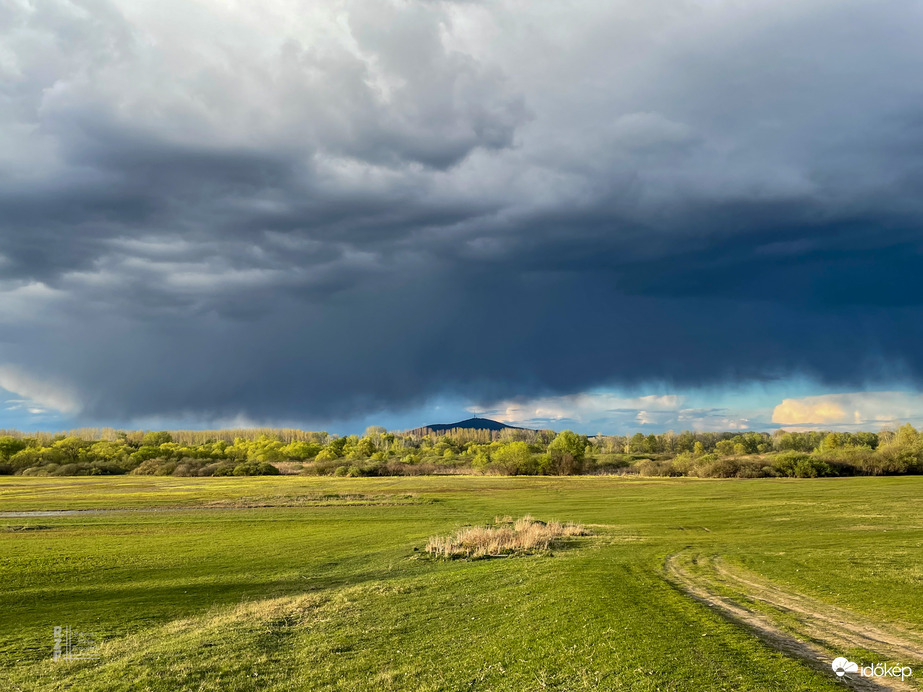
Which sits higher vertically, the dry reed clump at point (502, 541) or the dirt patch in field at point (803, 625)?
the dirt patch in field at point (803, 625)

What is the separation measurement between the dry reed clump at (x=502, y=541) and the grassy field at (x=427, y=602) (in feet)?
4.81

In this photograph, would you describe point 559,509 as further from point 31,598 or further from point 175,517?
point 31,598

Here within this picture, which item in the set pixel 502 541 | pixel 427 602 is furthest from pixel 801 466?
pixel 427 602

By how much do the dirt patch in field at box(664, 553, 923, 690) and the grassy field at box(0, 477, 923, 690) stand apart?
0.86 feet

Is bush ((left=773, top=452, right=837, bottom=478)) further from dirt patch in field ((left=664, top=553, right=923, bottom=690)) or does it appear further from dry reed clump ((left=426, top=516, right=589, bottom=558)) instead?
dirt patch in field ((left=664, top=553, right=923, bottom=690))

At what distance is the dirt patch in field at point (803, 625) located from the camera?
480 inches

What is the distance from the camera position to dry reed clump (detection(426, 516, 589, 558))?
103 ft

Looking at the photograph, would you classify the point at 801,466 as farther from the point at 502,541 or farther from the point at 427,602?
the point at 427,602

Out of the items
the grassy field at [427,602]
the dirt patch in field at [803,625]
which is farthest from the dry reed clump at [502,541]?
the dirt patch in field at [803,625]

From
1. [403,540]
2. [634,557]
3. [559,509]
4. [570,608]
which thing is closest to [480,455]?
[559,509]

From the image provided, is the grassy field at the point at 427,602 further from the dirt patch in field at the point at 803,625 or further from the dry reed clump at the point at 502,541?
the dry reed clump at the point at 502,541

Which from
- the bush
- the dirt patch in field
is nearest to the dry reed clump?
the dirt patch in field

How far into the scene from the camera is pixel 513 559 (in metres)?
28.4

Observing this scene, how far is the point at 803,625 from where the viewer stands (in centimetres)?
1488
